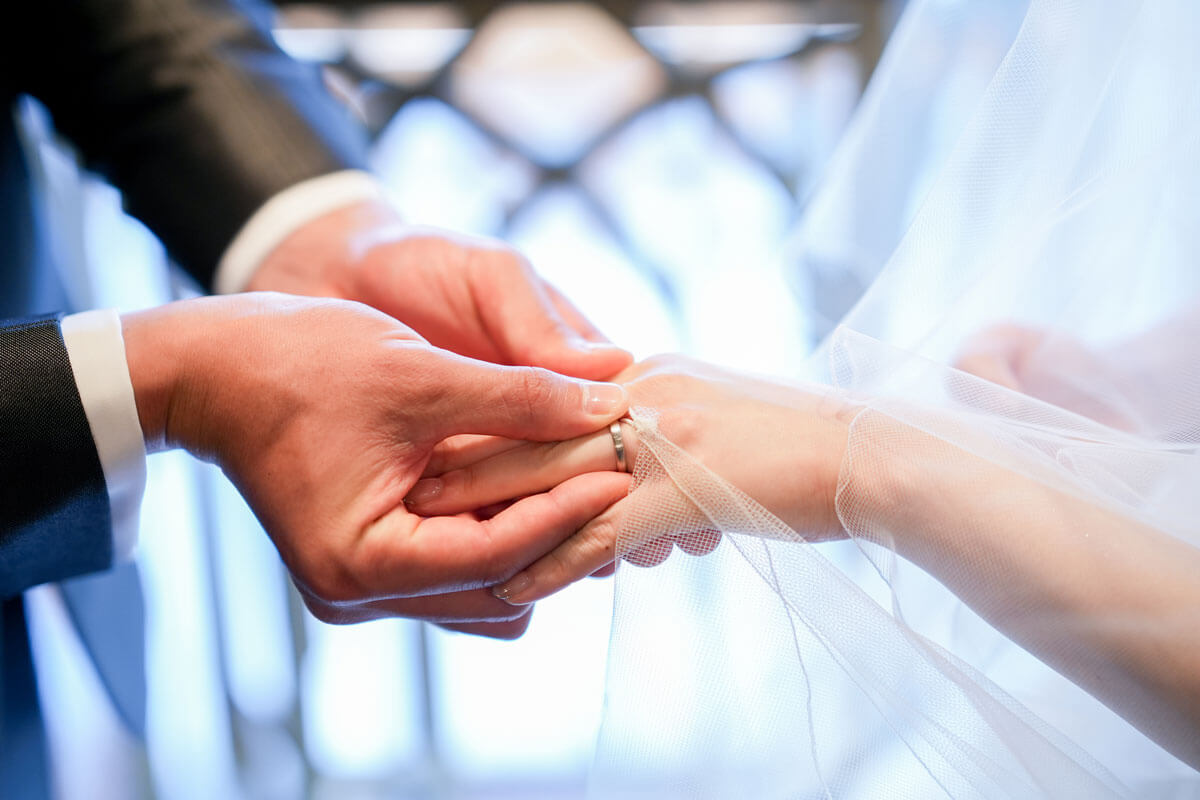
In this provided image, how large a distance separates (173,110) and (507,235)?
1.48 meters

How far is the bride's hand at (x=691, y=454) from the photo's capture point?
0.66 meters

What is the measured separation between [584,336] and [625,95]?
1713mm

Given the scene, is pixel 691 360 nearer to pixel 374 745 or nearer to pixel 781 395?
pixel 781 395

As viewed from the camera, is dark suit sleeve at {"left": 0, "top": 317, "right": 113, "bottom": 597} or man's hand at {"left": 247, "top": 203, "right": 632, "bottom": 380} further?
man's hand at {"left": 247, "top": 203, "right": 632, "bottom": 380}

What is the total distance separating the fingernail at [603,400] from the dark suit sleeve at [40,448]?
13.5 inches

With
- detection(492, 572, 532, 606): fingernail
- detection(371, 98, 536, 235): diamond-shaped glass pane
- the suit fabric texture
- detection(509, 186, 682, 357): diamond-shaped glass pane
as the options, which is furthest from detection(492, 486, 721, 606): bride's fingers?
detection(371, 98, 536, 235): diamond-shaped glass pane

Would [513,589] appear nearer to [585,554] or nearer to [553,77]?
[585,554]

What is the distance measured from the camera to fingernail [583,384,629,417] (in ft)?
2.25

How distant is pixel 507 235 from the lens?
243 cm

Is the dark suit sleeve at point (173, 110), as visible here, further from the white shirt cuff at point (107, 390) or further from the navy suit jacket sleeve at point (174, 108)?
the white shirt cuff at point (107, 390)

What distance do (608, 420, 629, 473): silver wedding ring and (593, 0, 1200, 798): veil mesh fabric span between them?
0.02 metres

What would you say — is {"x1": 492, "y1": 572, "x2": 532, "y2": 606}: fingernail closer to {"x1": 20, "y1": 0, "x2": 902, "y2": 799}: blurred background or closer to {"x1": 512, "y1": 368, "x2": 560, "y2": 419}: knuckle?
{"x1": 512, "y1": 368, "x2": 560, "y2": 419}: knuckle

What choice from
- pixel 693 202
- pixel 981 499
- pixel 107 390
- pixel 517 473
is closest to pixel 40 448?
pixel 107 390

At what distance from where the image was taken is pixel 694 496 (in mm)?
639
